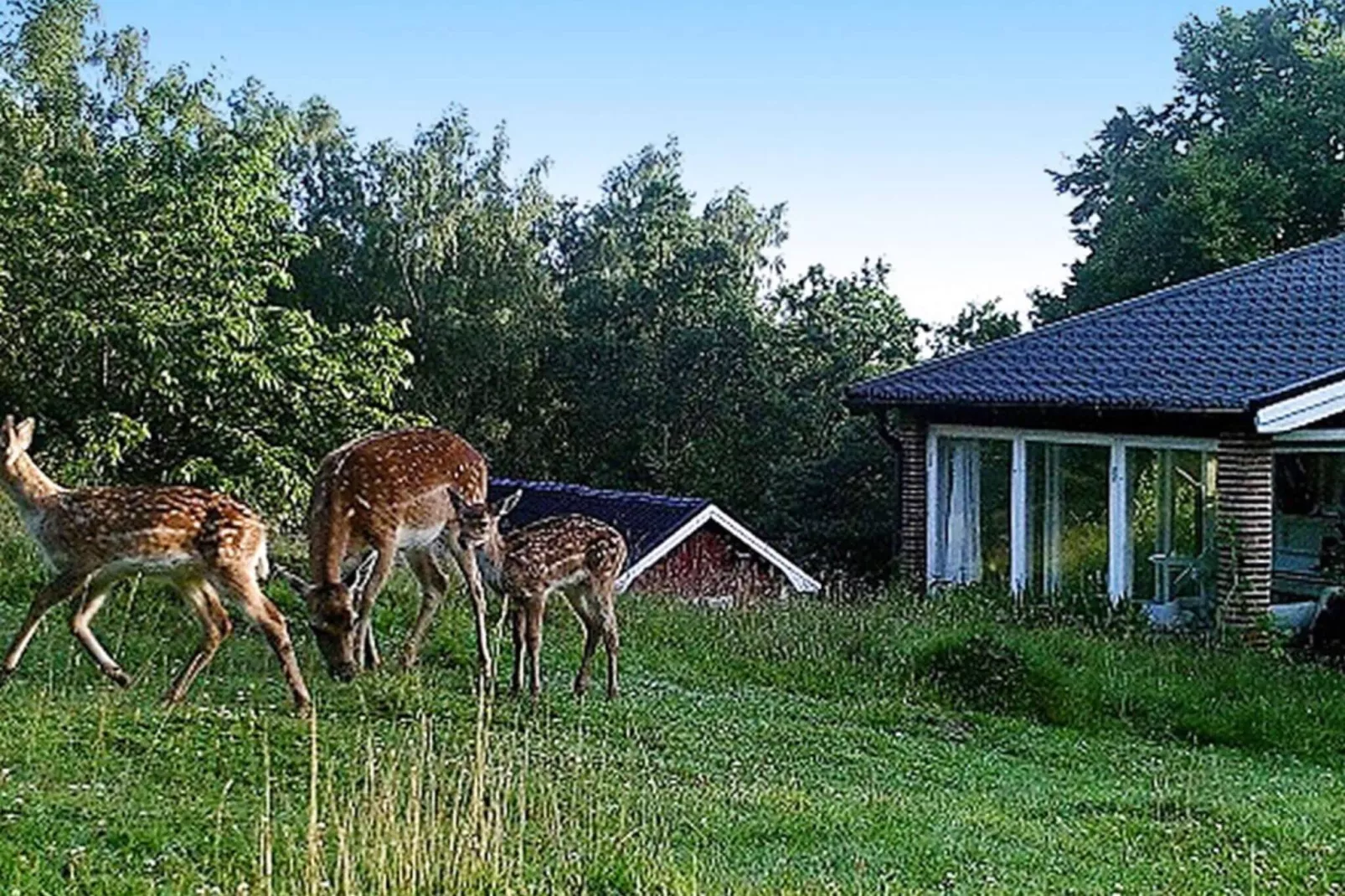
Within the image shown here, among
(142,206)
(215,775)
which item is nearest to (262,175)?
(142,206)

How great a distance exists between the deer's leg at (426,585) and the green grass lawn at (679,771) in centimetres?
37

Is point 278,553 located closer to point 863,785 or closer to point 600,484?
point 863,785

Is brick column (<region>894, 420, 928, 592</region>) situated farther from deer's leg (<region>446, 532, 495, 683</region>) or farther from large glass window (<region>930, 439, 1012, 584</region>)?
deer's leg (<region>446, 532, 495, 683</region>)

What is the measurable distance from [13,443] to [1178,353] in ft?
45.8

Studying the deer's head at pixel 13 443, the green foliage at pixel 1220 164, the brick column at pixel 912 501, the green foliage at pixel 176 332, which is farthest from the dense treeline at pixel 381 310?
the deer's head at pixel 13 443

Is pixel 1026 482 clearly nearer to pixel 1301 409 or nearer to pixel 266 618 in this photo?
pixel 1301 409

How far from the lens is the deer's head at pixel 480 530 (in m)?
11.5

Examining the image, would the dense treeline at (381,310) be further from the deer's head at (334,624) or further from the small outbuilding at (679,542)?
the deer's head at (334,624)

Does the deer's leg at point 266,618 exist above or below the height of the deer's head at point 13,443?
below

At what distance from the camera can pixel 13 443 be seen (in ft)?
32.8

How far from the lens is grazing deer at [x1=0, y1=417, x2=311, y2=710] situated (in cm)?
974

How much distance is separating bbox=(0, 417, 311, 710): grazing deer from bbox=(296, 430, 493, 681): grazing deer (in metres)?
0.80

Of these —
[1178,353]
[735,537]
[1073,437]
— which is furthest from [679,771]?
[735,537]

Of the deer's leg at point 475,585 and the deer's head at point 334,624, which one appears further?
the deer's leg at point 475,585
